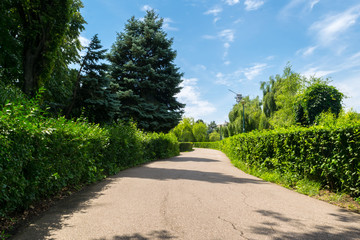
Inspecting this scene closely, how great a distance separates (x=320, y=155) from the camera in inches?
227

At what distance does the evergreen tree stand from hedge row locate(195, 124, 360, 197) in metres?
11.4

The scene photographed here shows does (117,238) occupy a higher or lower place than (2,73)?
lower

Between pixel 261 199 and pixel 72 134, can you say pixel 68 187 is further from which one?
pixel 261 199

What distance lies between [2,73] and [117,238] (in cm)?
1213

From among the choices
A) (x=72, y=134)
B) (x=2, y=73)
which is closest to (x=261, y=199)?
(x=72, y=134)

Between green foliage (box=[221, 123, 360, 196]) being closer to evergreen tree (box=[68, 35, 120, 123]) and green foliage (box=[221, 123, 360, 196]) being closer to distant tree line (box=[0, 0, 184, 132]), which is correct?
distant tree line (box=[0, 0, 184, 132])

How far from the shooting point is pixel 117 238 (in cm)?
322

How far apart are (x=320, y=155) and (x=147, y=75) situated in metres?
18.8

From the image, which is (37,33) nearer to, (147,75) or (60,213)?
Answer: (60,213)

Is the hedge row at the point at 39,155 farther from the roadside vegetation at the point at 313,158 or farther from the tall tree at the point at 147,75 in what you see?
the tall tree at the point at 147,75

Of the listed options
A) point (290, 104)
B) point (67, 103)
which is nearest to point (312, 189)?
point (67, 103)

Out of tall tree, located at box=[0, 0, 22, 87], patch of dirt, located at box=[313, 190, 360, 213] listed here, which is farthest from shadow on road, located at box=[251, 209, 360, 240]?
tall tree, located at box=[0, 0, 22, 87]

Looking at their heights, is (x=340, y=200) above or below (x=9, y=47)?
below

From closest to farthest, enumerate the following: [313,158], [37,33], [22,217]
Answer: [22,217] → [313,158] → [37,33]
